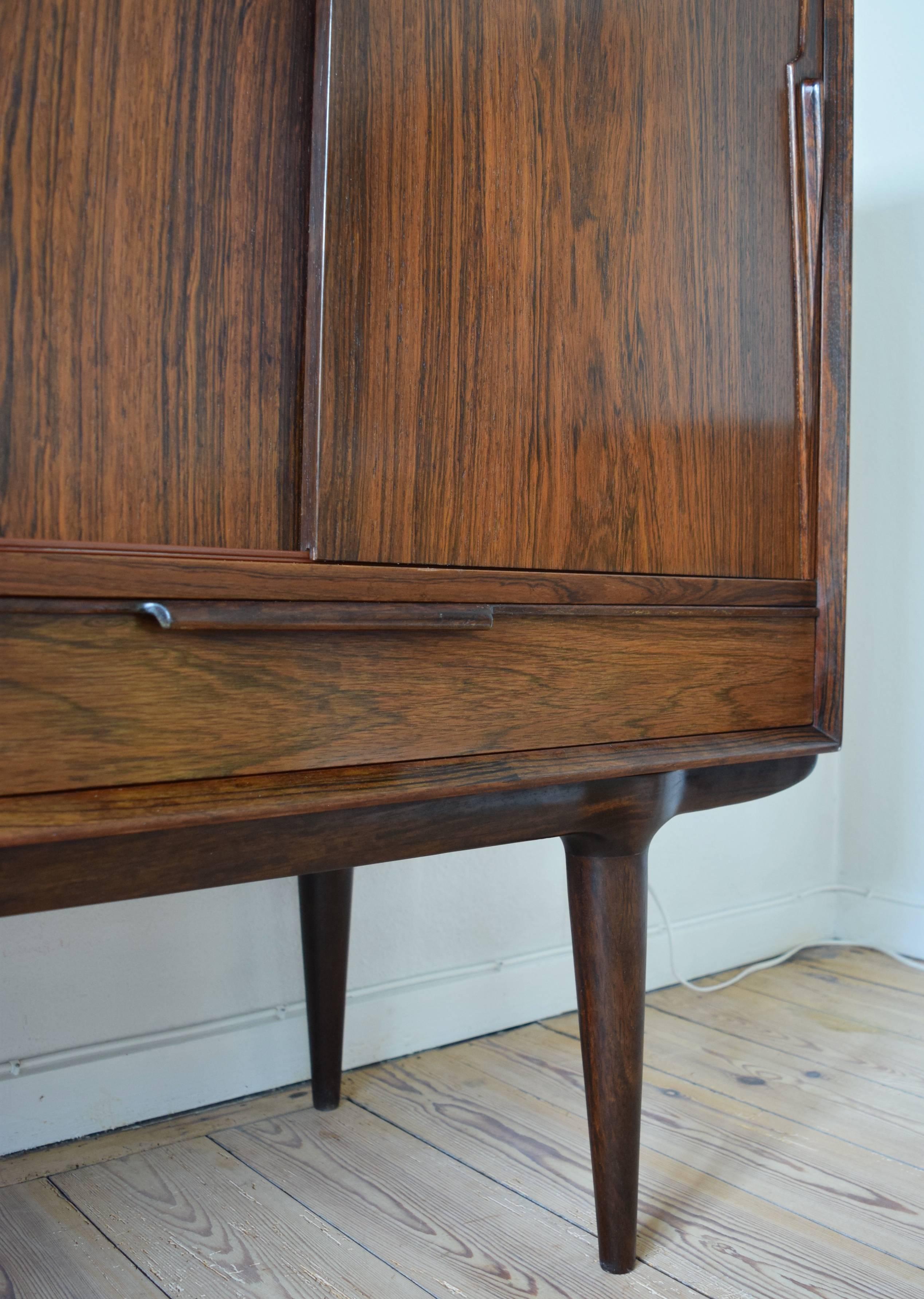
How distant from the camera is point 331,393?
0.61 metres

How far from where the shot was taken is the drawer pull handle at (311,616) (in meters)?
0.55

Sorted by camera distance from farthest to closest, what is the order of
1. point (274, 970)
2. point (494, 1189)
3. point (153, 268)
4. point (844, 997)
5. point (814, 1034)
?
point (844, 997) < point (814, 1034) < point (274, 970) < point (494, 1189) < point (153, 268)

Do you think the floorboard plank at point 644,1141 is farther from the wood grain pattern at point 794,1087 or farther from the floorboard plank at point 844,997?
the floorboard plank at point 844,997

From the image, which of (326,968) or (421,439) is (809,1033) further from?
(421,439)

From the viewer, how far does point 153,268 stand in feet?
1.83

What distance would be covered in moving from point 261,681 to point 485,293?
→ 11.4 inches

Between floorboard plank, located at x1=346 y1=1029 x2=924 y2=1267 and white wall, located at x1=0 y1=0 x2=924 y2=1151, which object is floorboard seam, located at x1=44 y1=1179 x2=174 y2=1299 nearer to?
white wall, located at x1=0 y1=0 x2=924 y2=1151

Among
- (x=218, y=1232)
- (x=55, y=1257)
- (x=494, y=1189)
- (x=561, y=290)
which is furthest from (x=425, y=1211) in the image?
(x=561, y=290)

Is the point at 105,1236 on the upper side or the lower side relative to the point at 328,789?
lower

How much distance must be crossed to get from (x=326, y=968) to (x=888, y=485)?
1.30 meters

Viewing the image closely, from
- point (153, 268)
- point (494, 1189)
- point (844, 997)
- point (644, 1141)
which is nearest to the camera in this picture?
point (153, 268)

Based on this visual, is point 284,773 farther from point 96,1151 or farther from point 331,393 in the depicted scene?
point 96,1151

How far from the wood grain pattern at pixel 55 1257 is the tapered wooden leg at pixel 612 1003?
37 centimetres

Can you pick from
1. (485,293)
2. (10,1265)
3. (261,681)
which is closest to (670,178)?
(485,293)
